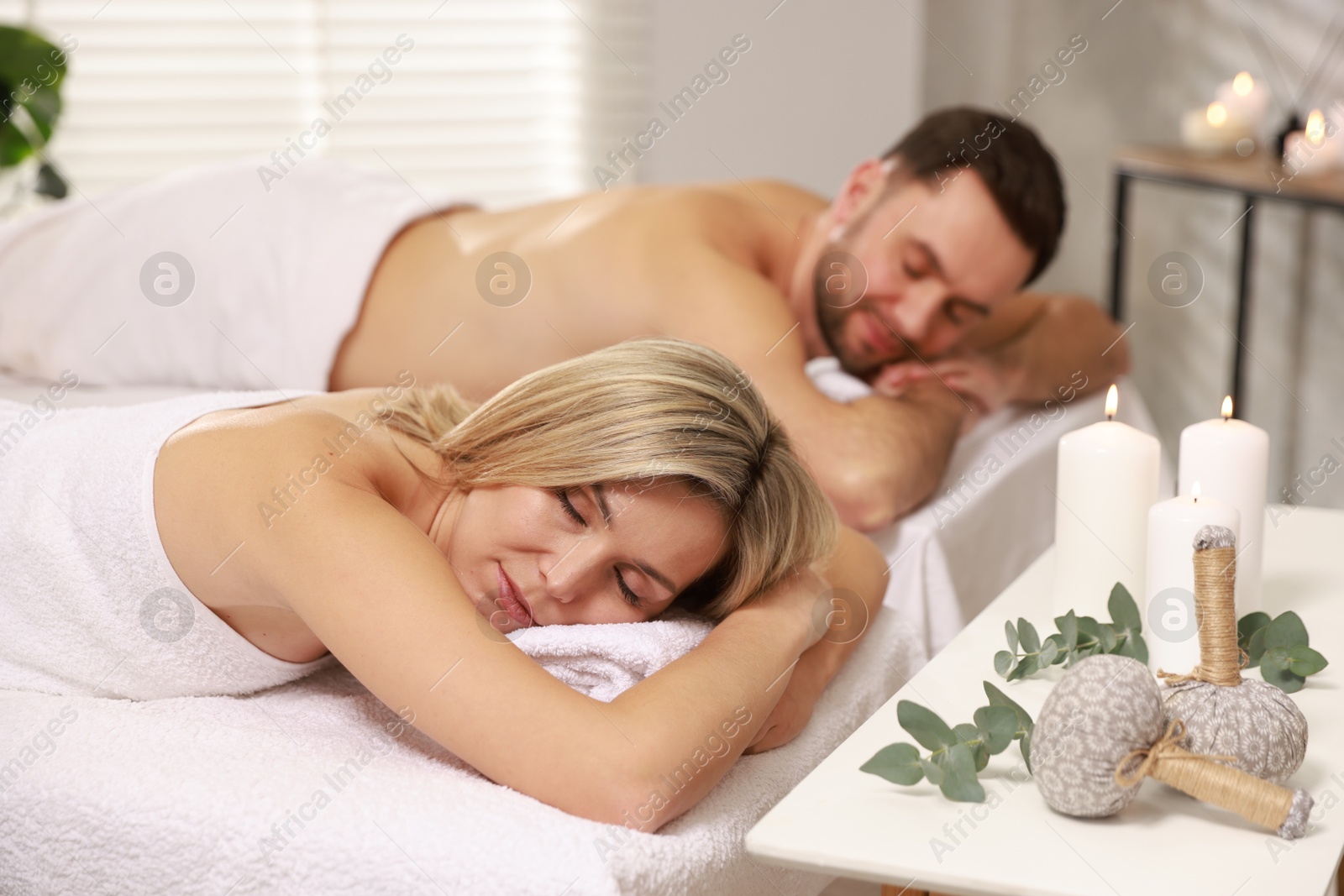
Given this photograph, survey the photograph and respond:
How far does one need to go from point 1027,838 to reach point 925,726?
9cm

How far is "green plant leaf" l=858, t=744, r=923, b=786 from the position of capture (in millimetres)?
727

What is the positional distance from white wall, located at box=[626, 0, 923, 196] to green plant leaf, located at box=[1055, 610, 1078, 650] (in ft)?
7.11

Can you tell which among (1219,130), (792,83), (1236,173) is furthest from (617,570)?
(792,83)

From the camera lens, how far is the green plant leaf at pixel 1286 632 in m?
0.87

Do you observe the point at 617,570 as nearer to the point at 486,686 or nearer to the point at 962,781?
the point at 486,686

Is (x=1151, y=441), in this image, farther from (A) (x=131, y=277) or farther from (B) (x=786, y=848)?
(A) (x=131, y=277)

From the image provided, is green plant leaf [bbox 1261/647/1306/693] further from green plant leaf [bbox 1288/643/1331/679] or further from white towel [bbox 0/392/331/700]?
white towel [bbox 0/392/331/700]

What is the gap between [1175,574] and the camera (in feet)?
2.87

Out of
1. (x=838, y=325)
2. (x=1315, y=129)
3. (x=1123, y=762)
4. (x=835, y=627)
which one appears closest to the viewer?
(x=1123, y=762)

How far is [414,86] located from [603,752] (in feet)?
8.18

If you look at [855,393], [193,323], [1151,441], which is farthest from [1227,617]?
[193,323]

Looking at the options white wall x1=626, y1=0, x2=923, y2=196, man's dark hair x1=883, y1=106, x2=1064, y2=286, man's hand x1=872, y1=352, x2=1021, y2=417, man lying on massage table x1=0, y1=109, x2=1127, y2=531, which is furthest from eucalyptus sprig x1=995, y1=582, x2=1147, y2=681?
white wall x1=626, y1=0, x2=923, y2=196

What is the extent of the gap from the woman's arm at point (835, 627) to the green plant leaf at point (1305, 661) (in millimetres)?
361

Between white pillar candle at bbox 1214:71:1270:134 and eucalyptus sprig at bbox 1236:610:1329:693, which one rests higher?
white pillar candle at bbox 1214:71:1270:134
